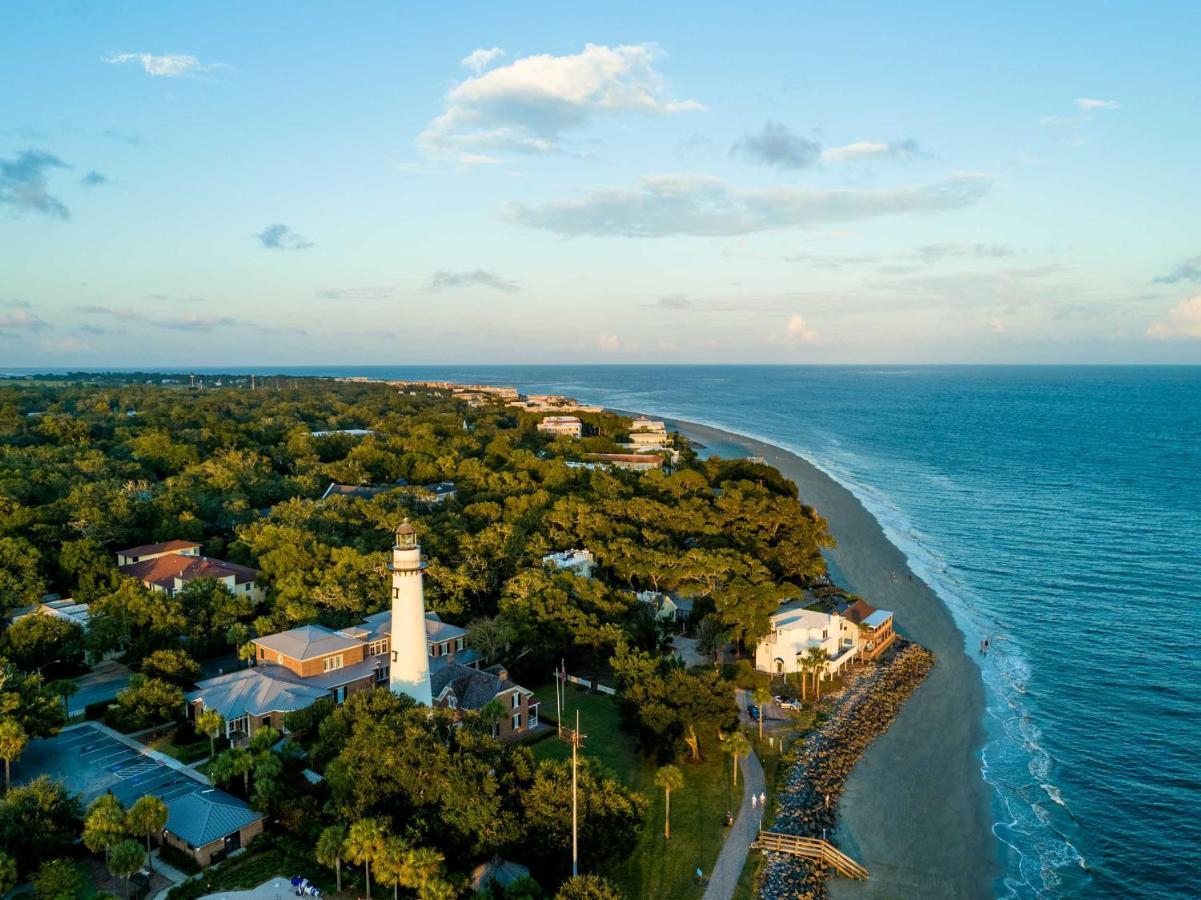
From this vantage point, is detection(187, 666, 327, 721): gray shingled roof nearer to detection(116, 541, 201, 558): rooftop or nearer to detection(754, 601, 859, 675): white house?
detection(116, 541, 201, 558): rooftop

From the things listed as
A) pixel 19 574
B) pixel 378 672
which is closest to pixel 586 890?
pixel 378 672

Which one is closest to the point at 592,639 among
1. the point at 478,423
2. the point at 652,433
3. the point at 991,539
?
the point at 991,539

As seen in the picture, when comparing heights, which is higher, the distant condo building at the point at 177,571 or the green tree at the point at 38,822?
the distant condo building at the point at 177,571

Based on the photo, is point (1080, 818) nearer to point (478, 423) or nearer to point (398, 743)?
point (398, 743)

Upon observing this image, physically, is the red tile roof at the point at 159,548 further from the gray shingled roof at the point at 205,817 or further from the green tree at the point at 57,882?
the green tree at the point at 57,882

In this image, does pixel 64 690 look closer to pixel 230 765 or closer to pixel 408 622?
pixel 230 765

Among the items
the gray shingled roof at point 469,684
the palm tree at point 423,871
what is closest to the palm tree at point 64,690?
the gray shingled roof at point 469,684

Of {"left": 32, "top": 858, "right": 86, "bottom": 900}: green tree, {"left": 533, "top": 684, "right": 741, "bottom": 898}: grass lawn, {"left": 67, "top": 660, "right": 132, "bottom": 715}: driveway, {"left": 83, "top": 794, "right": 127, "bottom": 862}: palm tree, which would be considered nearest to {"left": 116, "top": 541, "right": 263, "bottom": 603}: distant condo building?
{"left": 67, "top": 660, "right": 132, "bottom": 715}: driveway
